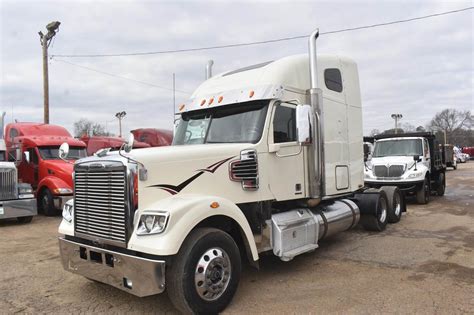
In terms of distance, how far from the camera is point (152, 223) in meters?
4.23

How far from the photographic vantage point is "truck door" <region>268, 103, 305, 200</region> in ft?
18.7

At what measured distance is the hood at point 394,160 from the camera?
13.9 meters

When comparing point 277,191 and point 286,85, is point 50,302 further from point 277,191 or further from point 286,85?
point 286,85

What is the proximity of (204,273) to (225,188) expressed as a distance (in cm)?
119

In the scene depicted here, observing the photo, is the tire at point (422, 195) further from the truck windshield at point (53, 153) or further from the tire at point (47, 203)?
the tire at point (47, 203)

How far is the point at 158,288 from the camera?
4047mm

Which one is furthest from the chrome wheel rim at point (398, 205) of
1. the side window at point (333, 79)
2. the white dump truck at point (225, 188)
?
the side window at point (333, 79)

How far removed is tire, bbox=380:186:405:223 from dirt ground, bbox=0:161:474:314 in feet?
4.25

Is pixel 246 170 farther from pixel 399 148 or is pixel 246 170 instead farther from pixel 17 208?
pixel 399 148

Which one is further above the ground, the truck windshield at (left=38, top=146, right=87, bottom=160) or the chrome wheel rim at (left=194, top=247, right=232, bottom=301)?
the truck windshield at (left=38, top=146, right=87, bottom=160)

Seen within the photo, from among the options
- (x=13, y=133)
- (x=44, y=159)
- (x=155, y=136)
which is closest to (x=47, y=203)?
(x=44, y=159)

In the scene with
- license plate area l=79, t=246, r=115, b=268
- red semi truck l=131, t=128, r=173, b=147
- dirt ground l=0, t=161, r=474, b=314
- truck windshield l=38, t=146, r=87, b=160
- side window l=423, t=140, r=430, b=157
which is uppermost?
red semi truck l=131, t=128, r=173, b=147

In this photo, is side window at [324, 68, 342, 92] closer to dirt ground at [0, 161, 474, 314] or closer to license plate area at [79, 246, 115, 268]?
dirt ground at [0, 161, 474, 314]

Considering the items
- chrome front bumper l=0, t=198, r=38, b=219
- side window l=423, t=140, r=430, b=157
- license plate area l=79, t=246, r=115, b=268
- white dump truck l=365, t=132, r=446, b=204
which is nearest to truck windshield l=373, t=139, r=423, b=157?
white dump truck l=365, t=132, r=446, b=204
